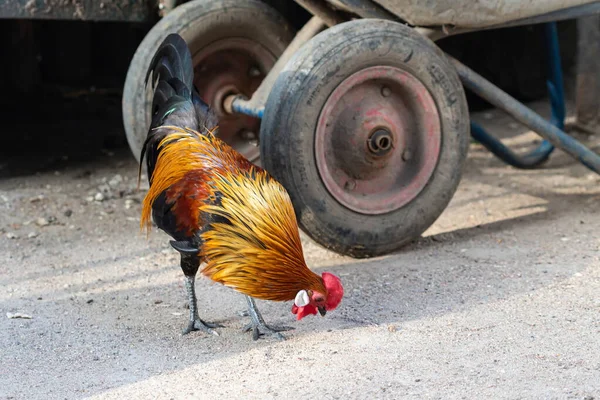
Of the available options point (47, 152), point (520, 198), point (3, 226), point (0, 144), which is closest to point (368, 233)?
point (520, 198)

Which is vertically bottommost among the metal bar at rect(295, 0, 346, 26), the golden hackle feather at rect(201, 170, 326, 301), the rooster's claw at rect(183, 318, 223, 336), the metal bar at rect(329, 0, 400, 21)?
the rooster's claw at rect(183, 318, 223, 336)

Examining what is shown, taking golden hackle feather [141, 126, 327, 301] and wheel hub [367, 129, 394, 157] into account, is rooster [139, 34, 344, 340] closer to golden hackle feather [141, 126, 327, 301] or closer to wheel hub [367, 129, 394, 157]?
Result: golden hackle feather [141, 126, 327, 301]

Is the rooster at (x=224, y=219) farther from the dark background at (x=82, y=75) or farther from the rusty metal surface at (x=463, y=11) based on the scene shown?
the dark background at (x=82, y=75)

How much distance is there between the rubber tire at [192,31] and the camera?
5297mm

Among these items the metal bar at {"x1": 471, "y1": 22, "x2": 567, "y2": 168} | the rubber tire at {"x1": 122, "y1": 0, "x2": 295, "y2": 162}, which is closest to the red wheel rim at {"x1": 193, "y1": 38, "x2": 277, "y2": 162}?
the rubber tire at {"x1": 122, "y1": 0, "x2": 295, "y2": 162}

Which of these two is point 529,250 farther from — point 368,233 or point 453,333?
point 453,333

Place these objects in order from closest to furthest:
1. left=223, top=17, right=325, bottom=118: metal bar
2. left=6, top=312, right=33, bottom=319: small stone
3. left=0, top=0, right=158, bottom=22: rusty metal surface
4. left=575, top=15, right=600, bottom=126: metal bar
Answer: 1. left=6, top=312, right=33, bottom=319: small stone
2. left=223, top=17, right=325, bottom=118: metal bar
3. left=0, top=0, right=158, bottom=22: rusty metal surface
4. left=575, top=15, right=600, bottom=126: metal bar

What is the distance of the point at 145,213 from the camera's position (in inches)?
157

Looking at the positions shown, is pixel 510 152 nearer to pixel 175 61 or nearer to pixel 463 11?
pixel 463 11

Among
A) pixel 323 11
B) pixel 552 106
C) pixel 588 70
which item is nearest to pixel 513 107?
pixel 323 11

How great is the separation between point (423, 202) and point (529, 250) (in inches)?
26.2

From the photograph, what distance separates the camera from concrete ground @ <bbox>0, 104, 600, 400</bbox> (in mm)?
3158

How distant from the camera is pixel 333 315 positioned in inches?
152

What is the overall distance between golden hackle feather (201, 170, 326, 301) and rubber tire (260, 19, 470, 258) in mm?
746
